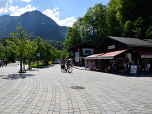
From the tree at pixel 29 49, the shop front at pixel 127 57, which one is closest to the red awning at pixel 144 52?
the shop front at pixel 127 57

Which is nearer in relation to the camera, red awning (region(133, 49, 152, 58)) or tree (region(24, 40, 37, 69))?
red awning (region(133, 49, 152, 58))

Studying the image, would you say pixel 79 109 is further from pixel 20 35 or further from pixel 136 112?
pixel 20 35

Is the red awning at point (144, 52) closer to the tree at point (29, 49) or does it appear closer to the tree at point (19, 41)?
the tree at point (29, 49)

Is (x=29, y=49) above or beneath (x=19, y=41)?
beneath

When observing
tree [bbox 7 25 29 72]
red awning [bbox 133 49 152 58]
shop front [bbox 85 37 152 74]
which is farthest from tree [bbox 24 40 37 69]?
red awning [bbox 133 49 152 58]

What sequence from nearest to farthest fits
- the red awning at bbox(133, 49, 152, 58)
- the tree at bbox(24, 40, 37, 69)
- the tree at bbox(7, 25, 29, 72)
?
the red awning at bbox(133, 49, 152, 58) < the tree at bbox(7, 25, 29, 72) < the tree at bbox(24, 40, 37, 69)

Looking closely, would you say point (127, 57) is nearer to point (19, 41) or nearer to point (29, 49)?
point (29, 49)

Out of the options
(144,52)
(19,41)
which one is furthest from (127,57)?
(19,41)

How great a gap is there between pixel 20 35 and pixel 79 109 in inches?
643

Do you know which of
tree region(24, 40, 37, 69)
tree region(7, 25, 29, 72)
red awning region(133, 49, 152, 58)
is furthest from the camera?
tree region(24, 40, 37, 69)

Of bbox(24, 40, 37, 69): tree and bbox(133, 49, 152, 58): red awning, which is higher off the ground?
bbox(24, 40, 37, 69): tree

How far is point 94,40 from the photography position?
50.7 meters

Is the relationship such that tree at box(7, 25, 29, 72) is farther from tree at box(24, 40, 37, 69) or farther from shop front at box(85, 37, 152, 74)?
shop front at box(85, 37, 152, 74)

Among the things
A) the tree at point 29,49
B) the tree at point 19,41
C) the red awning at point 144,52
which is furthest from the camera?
the tree at point 29,49
